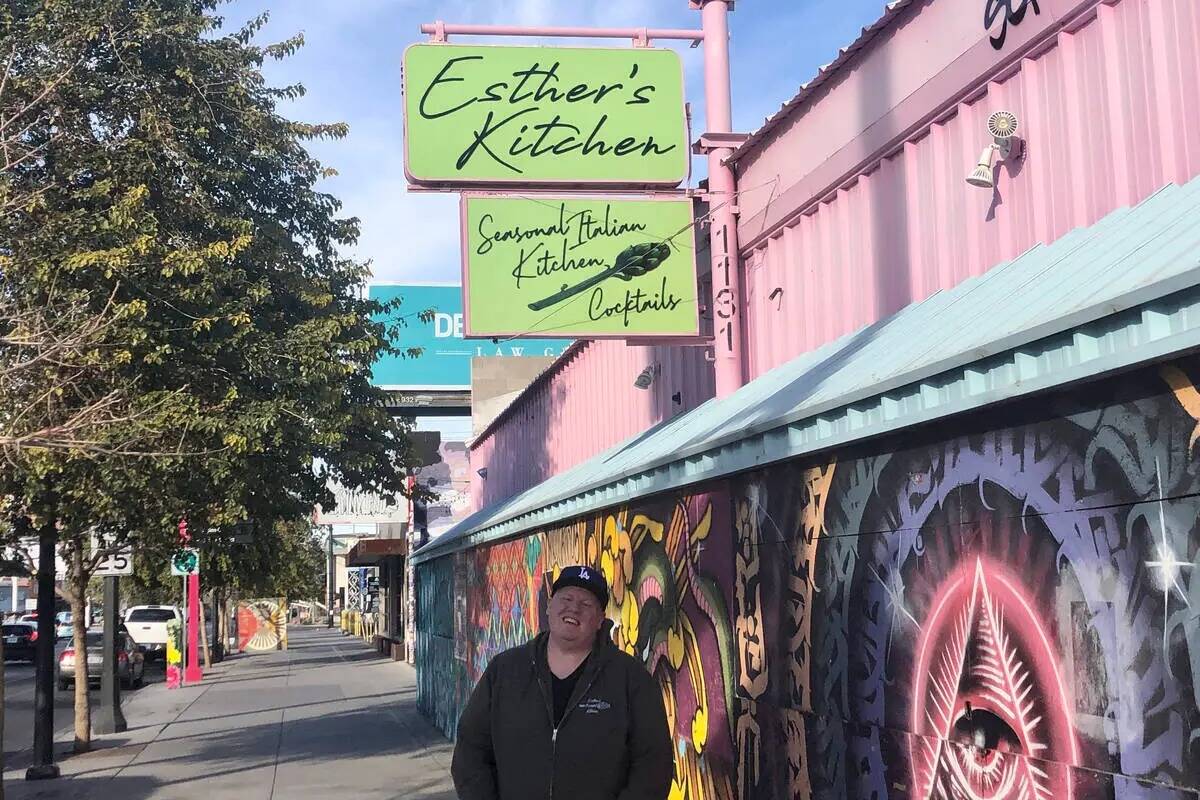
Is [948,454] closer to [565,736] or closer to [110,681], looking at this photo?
[565,736]

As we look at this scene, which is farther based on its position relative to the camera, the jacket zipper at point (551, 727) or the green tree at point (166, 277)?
the green tree at point (166, 277)

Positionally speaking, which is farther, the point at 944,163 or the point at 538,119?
the point at 538,119

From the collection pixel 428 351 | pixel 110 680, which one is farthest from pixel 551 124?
pixel 428 351

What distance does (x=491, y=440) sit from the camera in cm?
2356

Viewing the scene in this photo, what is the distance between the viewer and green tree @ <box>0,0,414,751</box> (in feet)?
33.3

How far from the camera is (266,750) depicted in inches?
625

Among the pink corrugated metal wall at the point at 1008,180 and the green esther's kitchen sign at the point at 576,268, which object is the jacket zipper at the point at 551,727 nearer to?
the pink corrugated metal wall at the point at 1008,180

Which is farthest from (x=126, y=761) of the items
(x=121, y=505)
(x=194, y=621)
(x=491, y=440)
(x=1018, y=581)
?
(x=194, y=621)

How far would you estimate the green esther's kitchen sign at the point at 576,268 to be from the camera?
922 cm

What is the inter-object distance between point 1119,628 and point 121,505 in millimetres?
9281

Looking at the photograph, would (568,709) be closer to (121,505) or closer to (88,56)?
(121,505)

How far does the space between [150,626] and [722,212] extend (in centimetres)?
3278

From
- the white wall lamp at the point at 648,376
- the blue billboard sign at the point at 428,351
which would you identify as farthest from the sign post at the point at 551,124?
the blue billboard sign at the point at 428,351

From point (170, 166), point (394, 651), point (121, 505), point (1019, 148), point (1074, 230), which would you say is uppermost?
point (170, 166)
